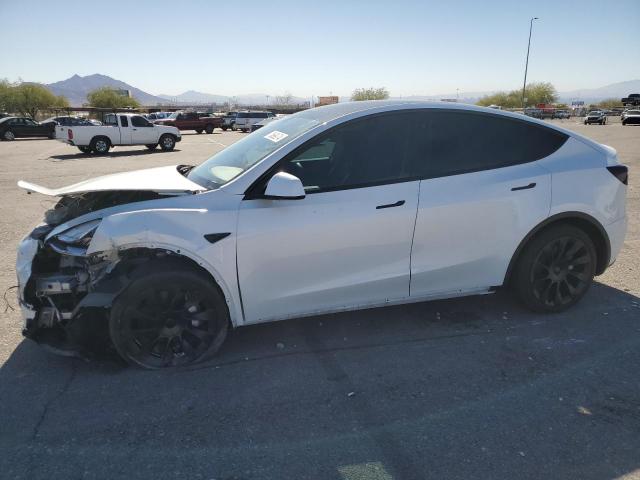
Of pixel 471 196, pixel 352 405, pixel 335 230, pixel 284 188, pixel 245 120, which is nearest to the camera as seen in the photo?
pixel 352 405

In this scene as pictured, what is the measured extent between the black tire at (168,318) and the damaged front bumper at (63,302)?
0.54 ft

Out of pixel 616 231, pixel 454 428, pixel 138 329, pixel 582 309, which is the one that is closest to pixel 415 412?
pixel 454 428

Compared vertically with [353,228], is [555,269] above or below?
below

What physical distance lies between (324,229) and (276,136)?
0.99 metres

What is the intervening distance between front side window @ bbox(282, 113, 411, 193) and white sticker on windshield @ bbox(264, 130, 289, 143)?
30 cm

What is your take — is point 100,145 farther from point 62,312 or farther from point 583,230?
point 583,230

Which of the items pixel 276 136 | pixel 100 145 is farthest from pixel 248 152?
pixel 100 145

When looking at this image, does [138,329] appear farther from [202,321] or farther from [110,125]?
[110,125]

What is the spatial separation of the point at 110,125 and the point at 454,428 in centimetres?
2281

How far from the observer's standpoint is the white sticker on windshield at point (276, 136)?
3.74 m

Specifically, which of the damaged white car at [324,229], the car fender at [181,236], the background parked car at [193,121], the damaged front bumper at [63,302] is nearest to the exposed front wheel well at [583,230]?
the damaged white car at [324,229]

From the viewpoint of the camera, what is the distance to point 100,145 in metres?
21.4

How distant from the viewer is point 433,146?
3.74 meters

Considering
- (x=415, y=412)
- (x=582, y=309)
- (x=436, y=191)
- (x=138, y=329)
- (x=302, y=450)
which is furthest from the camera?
(x=582, y=309)
